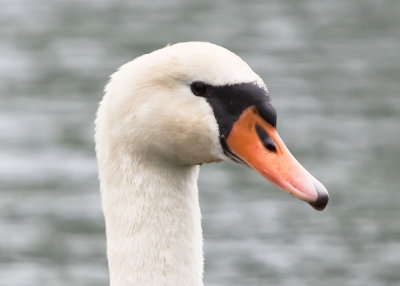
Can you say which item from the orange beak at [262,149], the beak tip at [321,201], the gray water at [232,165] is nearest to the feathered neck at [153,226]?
the orange beak at [262,149]

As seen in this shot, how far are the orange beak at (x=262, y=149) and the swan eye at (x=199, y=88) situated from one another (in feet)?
0.61

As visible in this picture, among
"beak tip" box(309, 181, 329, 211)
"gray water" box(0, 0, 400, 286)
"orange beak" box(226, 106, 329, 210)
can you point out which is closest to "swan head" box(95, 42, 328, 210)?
"orange beak" box(226, 106, 329, 210)

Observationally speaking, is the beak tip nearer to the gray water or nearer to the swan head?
the swan head

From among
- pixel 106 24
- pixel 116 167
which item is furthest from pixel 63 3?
pixel 116 167

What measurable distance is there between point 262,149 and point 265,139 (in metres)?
0.05

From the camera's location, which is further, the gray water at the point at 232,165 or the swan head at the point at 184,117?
the gray water at the point at 232,165

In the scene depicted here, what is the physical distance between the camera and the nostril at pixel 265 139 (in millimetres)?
6016

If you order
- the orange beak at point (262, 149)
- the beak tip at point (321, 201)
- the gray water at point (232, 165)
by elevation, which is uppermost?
the gray water at point (232, 165)

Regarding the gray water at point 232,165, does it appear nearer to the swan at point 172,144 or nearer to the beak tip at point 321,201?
the swan at point 172,144

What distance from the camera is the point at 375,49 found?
17828 millimetres

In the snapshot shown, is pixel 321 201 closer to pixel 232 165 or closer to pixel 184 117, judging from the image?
pixel 184 117

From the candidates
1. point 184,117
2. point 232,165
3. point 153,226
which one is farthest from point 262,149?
point 232,165

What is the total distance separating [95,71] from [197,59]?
35.7ft

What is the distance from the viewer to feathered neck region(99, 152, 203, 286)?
239 inches
